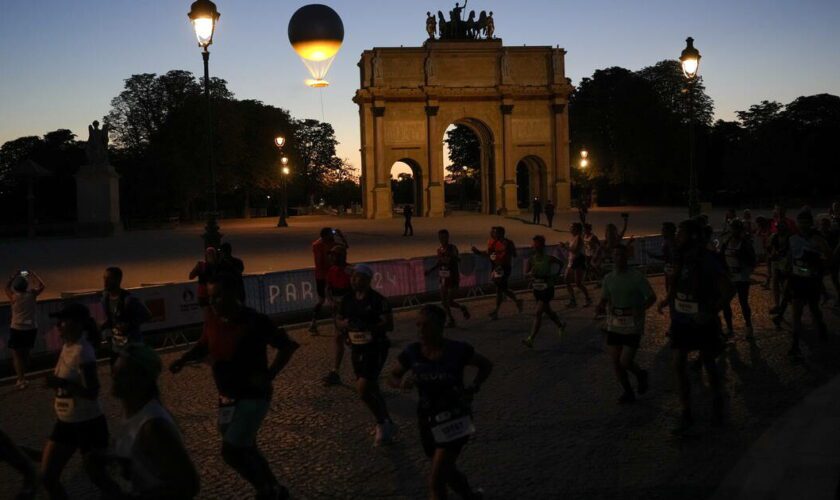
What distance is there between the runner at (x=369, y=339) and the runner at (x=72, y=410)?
8.23ft

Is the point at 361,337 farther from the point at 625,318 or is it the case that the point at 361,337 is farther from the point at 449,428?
the point at 625,318

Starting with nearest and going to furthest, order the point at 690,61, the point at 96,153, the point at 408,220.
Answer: the point at 690,61 < the point at 408,220 < the point at 96,153

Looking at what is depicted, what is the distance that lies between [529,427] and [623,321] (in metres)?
1.57

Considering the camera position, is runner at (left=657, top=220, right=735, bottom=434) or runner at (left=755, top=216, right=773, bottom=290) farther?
runner at (left=755, top=216, right=773, bottom=290)

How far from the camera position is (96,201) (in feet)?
168

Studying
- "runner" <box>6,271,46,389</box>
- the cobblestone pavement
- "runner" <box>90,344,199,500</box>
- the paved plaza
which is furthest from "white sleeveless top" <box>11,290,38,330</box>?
the paved plaza

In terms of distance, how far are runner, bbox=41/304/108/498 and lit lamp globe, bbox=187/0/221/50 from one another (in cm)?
1206

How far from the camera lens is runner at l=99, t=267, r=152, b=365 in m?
8.68

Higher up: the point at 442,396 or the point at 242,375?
the point at 242,375

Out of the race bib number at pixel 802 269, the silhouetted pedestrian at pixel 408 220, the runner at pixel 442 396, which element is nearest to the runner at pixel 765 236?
the race bib number at pixel 802 269

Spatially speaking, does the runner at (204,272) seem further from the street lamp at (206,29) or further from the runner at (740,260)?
the runner at (740,260)

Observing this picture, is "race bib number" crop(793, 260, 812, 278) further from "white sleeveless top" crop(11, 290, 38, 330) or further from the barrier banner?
"white sleeveless top" crop(11, 290, 38, 330)

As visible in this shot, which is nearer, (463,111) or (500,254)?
(500,254)

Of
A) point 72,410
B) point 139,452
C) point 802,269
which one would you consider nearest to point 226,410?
point 72,410
